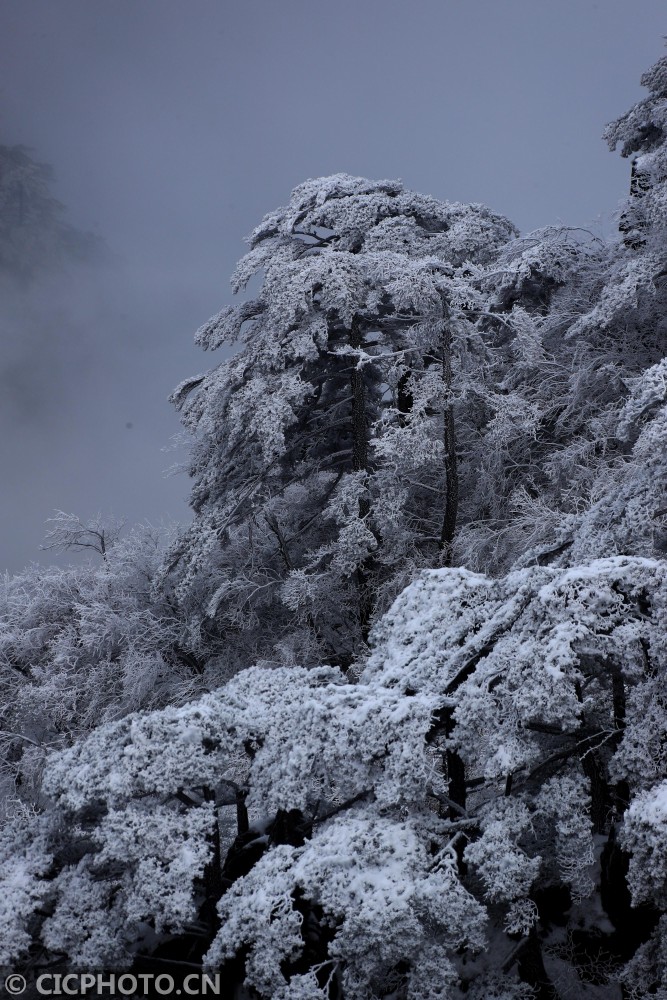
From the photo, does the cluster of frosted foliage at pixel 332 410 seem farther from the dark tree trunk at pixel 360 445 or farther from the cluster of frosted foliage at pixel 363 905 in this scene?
the cluster of frosted foliage at pixel 363 905

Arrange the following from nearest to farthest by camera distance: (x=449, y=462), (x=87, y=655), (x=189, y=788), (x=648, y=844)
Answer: (x=648, y=844), (x=189, y=788), (x=449, y=462), (x=87, y=655)

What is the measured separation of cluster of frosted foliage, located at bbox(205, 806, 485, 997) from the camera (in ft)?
26.8

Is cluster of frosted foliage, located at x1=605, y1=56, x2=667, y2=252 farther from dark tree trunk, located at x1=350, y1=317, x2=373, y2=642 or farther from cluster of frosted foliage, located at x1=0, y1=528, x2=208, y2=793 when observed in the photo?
cluster of frosted foliage, located at x1=0, y1=528, x2=208, y2=793

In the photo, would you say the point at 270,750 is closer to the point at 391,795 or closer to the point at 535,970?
the point at 391,795

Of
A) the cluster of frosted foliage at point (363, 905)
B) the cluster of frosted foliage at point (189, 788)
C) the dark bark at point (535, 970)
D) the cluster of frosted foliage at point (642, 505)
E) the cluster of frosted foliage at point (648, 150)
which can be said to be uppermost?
the cluster of frosted foliage at point (648, 150)

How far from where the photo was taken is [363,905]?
8.17 m

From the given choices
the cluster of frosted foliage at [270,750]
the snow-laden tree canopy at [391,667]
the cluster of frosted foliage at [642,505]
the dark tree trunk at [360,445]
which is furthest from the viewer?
the dark tree trunk at [360,445]

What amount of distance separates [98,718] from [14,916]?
8716 millimetres

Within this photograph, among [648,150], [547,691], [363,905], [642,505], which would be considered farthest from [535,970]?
[648,150]

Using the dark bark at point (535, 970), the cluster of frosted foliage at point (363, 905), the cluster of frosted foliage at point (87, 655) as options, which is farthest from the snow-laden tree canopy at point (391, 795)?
the cluster of frosted foliage at point (87, 655)

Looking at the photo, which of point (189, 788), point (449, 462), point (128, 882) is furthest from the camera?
point (449, 462)

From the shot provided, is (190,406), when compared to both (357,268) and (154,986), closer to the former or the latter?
(357,268)

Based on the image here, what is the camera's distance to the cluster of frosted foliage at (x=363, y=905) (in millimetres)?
8164

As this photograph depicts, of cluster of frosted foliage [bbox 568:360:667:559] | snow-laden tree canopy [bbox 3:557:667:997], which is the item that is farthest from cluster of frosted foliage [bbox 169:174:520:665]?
snow-laden tree canopy [bbox 3:557:667:997]
